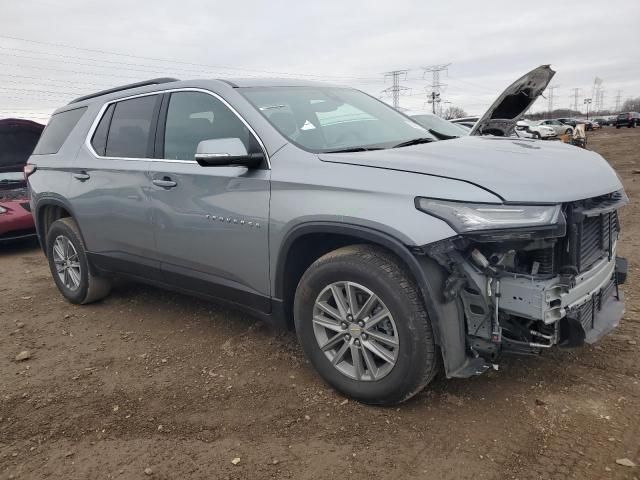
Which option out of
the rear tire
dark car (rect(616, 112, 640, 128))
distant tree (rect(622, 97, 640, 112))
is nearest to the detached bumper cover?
the rear tire

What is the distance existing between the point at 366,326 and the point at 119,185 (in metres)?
2.37

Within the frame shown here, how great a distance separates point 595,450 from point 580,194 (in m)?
1.18

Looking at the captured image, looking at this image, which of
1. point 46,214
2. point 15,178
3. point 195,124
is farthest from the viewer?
point 15,178

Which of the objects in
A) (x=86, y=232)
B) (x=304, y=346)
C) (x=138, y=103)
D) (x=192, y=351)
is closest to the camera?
(x=304, y=346)

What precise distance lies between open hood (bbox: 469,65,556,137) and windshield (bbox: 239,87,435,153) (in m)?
1.37

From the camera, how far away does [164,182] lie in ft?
12.0

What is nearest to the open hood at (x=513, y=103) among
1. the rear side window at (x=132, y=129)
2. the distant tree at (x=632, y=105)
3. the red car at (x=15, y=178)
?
the rear side window at (x=132, y=129)

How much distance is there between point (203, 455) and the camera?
259 centimetres

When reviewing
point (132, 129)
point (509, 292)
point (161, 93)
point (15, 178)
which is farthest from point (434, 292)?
point (15, 178)

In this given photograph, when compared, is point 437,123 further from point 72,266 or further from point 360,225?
point 360,225

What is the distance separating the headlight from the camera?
2.37 meters

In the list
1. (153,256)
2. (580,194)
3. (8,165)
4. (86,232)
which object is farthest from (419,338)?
(8,165)

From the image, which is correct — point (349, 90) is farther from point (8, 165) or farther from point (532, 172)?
point (8, 165)

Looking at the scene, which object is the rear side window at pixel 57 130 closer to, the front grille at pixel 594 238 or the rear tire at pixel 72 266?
the rear tire at pixel 72 266
